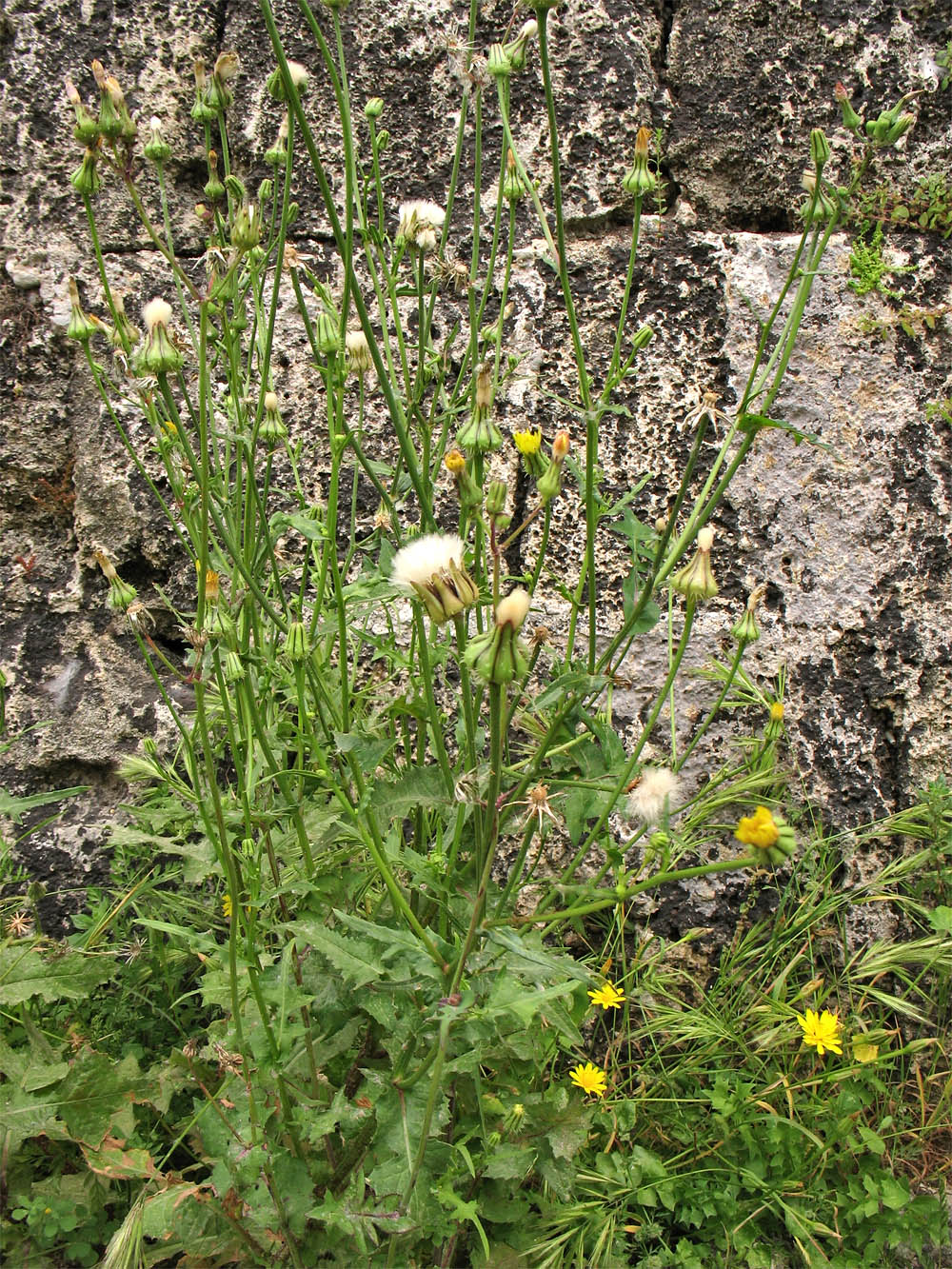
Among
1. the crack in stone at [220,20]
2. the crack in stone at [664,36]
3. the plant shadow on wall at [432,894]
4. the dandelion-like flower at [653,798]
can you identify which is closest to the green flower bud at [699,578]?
the plant shadow on wall at [432,894]

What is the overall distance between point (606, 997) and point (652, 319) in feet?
5.50

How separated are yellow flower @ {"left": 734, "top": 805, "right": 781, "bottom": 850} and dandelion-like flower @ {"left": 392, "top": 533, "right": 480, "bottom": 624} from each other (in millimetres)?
413

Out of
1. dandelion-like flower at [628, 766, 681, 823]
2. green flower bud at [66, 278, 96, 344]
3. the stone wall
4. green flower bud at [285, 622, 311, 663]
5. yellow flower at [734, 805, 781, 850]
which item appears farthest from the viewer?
the stone wall

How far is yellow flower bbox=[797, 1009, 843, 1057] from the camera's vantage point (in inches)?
78.2

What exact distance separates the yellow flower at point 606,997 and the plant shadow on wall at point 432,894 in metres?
0.08

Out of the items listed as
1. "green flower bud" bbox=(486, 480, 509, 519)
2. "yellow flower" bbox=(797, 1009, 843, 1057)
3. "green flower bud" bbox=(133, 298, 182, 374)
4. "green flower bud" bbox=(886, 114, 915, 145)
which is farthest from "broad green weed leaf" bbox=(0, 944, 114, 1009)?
"green flower bud" bbox=(886, 114, 915, 145)

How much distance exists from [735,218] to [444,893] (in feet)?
6.67

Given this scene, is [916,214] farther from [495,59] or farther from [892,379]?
[495,59]

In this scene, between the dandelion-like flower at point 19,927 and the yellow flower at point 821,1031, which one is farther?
the yellow flower at point 821,1031

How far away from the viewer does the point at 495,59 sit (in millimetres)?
1554

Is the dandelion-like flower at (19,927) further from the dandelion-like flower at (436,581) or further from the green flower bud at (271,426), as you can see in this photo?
the dandelion-like flower at (436,581)

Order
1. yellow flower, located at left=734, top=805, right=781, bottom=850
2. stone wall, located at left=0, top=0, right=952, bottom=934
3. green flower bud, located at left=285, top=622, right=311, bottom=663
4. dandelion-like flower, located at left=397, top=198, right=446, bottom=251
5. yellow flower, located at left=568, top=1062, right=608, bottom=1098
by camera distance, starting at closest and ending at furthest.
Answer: yellow flower, located at left=734, top=805, right=781, bottom=850 → green flower bud, located at left=285, top=622, right=311, bottom=663 → dandelion-like flower, located at left=397, top=198, right=446, bottom=251 → yellow flower, located at left=568, top=1062, right=608, bottom=1098 → stone wall, located at left=0, top=0, right=952, bottom=934

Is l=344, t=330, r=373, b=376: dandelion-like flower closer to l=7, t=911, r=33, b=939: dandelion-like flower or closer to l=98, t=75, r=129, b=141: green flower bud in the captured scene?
l=98, t=75, r=129, b=141: green flower bud

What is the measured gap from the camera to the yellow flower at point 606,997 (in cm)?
205
